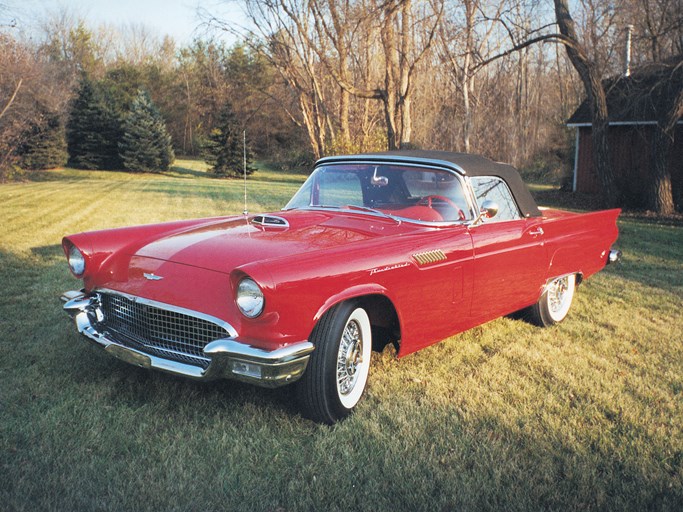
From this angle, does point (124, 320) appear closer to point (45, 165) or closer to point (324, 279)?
point (324, 279)

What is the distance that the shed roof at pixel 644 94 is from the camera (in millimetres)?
13586

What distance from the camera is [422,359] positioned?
425 centimetres

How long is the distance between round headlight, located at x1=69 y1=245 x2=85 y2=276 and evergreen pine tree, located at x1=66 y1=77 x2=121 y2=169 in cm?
3136

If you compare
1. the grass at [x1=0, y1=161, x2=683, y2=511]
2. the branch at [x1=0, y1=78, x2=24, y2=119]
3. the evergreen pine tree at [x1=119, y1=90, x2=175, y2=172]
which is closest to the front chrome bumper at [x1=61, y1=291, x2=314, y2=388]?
the grass at [x1=0, y1=161, x2=683, y2=511]

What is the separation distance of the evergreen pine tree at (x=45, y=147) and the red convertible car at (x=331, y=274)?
2830 centimetres

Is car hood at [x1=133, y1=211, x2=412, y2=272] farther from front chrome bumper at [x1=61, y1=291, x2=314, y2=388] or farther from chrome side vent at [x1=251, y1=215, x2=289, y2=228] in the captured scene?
front chrome bumper at [x1=61, y1=291, x2=314, y2=388]

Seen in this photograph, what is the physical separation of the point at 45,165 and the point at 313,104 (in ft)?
46.7

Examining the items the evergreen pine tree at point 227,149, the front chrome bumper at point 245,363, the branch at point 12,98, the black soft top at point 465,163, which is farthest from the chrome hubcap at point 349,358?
the evergreen pine tree at point 227,149

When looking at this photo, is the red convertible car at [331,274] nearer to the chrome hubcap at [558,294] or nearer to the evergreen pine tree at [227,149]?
the chrome hubcap at [558,294]

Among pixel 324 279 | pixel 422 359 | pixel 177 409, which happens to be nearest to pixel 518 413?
pixel 422 359

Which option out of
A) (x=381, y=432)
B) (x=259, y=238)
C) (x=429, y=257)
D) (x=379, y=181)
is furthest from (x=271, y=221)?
(x=381, y=432)

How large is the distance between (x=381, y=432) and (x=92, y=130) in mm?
34002

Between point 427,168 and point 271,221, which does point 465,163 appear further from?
point 271,221

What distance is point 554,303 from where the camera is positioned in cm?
535
